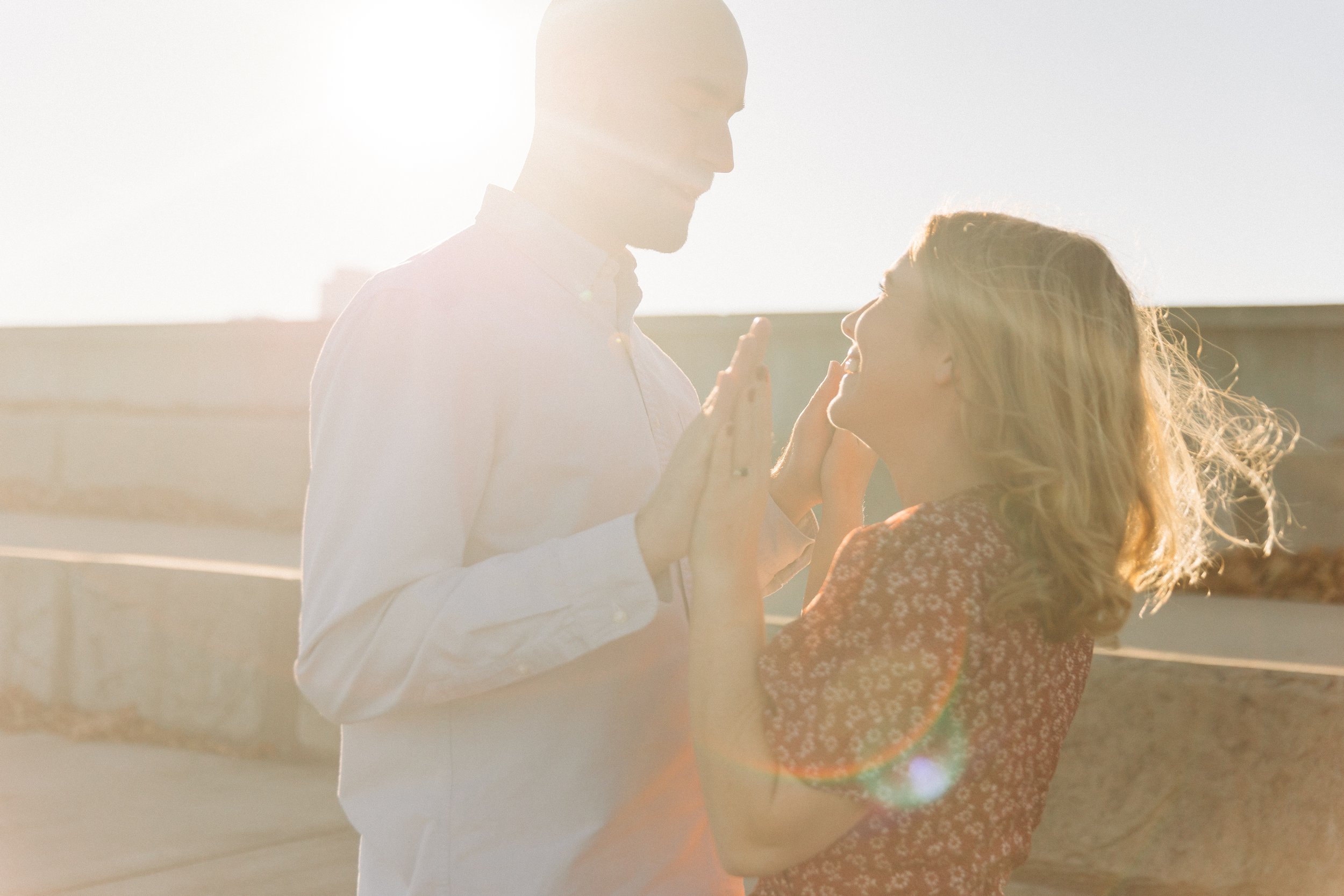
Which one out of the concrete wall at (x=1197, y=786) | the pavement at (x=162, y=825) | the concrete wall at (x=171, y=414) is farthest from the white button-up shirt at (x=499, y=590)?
the concrete wall at (x=171, y=414)

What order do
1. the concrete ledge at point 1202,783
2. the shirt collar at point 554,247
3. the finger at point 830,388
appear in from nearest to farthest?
the shirt collar at point 554,247, the finger at point 830,388, the concrete ledge at point 1202,783

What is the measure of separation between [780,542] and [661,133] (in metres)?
0.75

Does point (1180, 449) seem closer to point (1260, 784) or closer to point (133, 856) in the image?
point (1260, 784)

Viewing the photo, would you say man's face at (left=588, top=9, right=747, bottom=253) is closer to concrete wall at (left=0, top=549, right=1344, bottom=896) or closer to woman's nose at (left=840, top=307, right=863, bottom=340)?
woman's nose at (left=840, top=307, right=863, bottom=340)

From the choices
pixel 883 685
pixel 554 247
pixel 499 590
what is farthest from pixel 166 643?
pixel 883 685

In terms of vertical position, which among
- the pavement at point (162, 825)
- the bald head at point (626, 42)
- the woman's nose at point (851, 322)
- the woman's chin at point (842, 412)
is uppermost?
the bald head at point (626, 42)

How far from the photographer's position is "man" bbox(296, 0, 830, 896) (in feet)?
4.69

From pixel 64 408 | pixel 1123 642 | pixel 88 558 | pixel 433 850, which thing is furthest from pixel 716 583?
pixel 64 408

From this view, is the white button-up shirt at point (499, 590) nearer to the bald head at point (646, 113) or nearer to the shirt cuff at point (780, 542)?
the bald head at point (646, 113)

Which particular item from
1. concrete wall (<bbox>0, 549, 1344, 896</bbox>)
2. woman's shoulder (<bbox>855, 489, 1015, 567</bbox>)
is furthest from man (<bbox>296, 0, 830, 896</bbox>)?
concrete wall (<bbox>0, 549, 1344, 896</bbox>)

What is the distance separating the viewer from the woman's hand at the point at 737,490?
1456 millimetres

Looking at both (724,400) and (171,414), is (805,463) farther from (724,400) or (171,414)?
(171,414)

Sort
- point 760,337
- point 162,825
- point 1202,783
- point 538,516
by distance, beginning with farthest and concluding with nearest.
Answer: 1. point 162,825
2. point 1202,783
3. point 538,516
4. point 760,337

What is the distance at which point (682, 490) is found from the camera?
1.45 m
